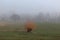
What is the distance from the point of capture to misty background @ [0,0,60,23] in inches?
69.8

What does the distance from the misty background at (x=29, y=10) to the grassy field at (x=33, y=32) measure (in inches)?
2.8

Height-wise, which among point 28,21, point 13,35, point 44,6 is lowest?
point 13,35

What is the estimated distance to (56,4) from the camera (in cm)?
178

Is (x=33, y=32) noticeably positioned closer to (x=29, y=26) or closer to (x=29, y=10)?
(x=29, y=26)

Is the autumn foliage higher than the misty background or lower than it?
lower

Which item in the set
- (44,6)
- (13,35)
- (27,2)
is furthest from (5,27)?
(44,6)

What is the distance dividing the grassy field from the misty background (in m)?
0.07

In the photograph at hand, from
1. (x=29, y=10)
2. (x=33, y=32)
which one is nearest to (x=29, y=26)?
(x=33, y=32)

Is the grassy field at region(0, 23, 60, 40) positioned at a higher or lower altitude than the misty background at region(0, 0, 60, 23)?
lower

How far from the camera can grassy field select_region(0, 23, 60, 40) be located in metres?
1.73

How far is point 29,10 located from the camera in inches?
70.2

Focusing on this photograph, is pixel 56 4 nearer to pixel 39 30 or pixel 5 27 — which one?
pixel 39 30

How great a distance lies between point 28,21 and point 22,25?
3.4 inches

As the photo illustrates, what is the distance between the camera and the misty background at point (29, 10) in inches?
69.8
